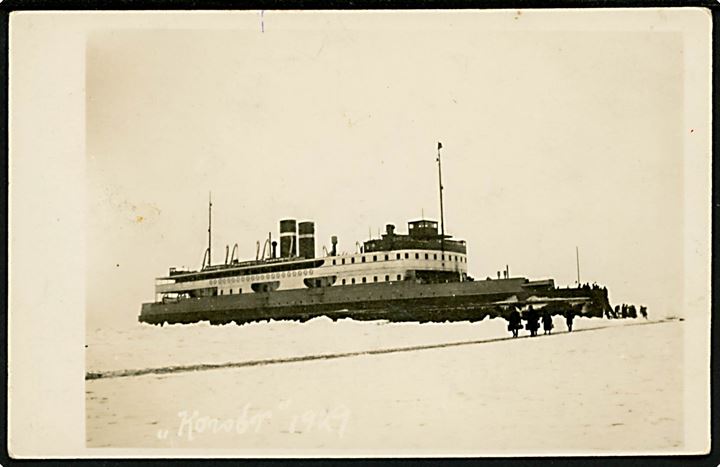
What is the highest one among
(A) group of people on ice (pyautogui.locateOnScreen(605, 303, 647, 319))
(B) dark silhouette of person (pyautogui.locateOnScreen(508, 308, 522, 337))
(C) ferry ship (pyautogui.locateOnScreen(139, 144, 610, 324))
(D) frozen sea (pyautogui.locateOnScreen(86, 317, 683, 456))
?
(C) ferry ship (pyautogui.locateOnScreen(139, 144, 610, 324))

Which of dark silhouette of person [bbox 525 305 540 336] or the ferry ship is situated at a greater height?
the ferry ship

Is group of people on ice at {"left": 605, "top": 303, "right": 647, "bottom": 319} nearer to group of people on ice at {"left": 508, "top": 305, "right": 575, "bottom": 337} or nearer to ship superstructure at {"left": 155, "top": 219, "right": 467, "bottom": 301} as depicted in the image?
group of people on ice at {"left": 508, "top": 305, "right": 575, "bottom": 337}

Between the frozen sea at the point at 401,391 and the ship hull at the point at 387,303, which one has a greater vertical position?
the ship hull at the point at 387,303

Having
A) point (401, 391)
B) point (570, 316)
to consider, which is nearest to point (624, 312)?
point (570, 316)

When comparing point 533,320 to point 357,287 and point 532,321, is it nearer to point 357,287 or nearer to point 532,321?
point 532,321

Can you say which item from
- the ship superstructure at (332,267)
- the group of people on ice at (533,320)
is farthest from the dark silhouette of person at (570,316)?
the ship superstructure at (332,267)

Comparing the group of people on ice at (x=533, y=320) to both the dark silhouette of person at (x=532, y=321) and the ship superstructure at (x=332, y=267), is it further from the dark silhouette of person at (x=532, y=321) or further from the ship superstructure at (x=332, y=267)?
the ship superstructure at (x=332, y=267)

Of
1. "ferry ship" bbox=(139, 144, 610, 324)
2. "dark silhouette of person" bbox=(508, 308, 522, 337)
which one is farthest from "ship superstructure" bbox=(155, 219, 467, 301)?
"dark silhouette of person" bbox=(508, 308, 522, 337)
